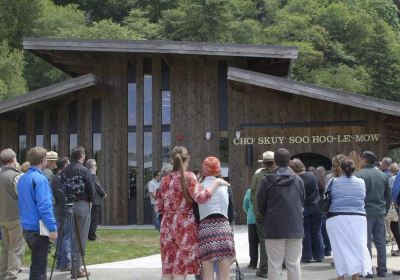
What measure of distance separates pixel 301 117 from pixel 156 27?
36.4 m

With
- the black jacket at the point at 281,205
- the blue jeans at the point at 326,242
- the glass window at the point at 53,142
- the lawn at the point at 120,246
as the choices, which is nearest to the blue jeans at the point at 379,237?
the black jacket at the point at 281,205

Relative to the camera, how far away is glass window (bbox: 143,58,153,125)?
18969mm

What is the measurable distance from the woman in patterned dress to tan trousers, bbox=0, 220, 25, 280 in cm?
306

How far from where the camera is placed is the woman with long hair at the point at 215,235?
21.1 feet

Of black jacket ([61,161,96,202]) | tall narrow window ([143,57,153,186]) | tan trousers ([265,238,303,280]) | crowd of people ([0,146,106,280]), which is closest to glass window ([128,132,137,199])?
tall narrow window ([143,57,153,186])

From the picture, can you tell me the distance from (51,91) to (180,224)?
1242 centimetres

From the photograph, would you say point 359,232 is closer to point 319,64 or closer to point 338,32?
point 319,64

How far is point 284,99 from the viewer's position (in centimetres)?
1759

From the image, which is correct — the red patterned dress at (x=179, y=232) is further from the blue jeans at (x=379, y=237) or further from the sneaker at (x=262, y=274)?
the blue jeans at (x=379, y=237)

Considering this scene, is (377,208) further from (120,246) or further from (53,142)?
(53,142)

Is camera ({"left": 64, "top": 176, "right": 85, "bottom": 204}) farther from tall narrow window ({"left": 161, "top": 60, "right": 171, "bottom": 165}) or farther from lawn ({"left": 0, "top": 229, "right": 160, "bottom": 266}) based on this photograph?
tall narrow window ({"left": 161, "top": 60, "right": 171, "bottom": 165})

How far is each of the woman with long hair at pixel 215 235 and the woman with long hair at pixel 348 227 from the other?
6.18 feet

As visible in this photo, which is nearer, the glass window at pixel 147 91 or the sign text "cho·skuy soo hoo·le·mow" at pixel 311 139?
the sign text "cho·skuy soo hoo·le·mow" at pixel 311 139

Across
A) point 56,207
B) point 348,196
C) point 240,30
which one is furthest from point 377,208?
point 240,30
